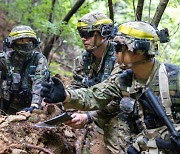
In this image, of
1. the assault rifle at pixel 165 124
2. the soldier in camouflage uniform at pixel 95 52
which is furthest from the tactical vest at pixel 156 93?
the soldier in camouflage uniform at pixel 95 52

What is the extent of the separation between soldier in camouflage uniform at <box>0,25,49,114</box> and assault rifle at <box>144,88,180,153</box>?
299cm

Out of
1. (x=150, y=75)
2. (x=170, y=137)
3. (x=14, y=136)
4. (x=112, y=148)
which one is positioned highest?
(x=150, y=75)

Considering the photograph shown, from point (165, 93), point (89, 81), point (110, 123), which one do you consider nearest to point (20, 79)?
point (89, 81)

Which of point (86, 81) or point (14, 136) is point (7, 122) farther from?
point (86, 81)

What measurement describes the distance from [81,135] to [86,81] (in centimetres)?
118

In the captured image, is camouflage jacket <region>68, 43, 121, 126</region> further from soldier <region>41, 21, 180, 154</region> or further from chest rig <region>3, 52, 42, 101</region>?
soldier <region>41, 21, 180, 154</region>

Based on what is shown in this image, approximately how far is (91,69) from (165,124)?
2615 millimetres

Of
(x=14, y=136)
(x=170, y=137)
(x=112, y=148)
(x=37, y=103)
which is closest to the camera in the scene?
(x=170, y=137)

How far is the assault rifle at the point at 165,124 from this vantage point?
142 inches

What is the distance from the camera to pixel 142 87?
3.98m

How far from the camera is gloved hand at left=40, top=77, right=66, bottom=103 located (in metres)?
3.45

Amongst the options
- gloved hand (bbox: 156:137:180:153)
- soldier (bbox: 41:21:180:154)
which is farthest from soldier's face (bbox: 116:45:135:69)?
gloved hand (bbox: 156:137:180:153)

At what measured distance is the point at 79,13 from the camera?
1056 centimetres

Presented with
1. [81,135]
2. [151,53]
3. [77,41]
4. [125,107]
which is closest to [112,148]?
[81,135]
